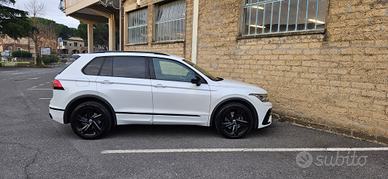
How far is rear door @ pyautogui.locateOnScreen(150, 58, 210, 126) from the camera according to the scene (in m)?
4.42

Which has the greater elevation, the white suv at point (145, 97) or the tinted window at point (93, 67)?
the tinted window at point (93, 67)

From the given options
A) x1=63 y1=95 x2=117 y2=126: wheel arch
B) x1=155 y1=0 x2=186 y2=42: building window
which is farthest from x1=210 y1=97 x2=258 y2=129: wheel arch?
x1=155 y1=0 x2=186 y2=42: building window

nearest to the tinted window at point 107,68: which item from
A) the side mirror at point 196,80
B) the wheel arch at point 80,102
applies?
the wheel arch at point 80,102

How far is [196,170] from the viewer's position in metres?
3.28

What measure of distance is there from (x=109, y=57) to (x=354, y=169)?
443 centimetres

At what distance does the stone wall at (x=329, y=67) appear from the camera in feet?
15.5

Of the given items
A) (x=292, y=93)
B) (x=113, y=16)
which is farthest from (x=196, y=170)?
(x=113, y=16)

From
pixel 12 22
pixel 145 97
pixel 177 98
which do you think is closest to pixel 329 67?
pixel 177 98

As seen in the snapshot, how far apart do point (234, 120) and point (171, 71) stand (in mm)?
1521

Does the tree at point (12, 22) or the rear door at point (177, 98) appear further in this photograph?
the tree at point (12, 22)

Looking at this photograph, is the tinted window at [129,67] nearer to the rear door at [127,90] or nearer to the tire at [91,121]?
the rear door at [127,90]

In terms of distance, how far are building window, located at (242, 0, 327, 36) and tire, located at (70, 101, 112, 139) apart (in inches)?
187

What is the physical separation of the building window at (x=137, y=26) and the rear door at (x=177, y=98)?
308 inches

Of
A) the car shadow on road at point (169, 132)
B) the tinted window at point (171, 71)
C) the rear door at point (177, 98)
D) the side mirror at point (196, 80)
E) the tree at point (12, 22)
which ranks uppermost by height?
the tree at point (12, 22)
